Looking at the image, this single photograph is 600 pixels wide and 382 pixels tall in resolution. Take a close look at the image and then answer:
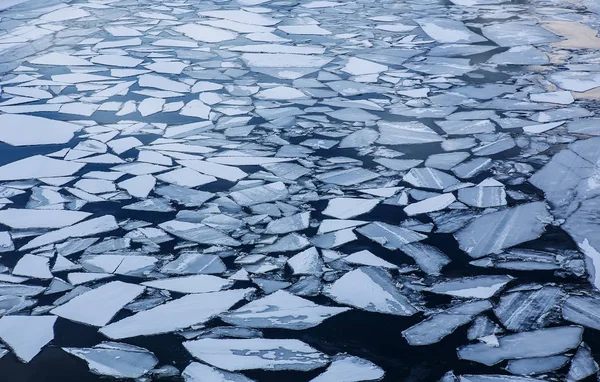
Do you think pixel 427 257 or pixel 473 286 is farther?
pixel 427 257

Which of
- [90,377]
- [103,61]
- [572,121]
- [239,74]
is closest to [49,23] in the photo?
[103,61]

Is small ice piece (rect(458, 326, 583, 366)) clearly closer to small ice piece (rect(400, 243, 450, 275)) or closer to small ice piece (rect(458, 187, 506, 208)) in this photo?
small ice piece (rect(400, 243, 450, 275))

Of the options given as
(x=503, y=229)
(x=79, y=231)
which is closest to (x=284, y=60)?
(x=79, y=231)

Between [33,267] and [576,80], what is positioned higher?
[33,267]


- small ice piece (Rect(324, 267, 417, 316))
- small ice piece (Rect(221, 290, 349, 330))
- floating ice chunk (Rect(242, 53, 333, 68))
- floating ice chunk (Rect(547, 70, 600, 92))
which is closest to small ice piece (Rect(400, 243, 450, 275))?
small ice piece (Rect(324, 267, 417, 316))

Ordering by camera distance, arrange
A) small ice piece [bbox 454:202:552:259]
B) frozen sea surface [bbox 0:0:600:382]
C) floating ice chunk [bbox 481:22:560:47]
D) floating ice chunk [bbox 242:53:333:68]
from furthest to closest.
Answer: floating ice chunk [bbox 481:22:560:47] → floating ice chunk [bbox 242:53:333:68] → small ice piece [bbox 454:202:552:259] → frozen sea surface [bbox 0:0:600:382]

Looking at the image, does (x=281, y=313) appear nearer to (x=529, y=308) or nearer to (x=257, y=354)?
(x=257, y=354)

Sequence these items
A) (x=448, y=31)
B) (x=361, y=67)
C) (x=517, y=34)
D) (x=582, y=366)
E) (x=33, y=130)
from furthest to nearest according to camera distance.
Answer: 1. (x=448, y=31)
2. (x=517, y=34)
3. (x=361, y=67)
4. (x=33, y=130)
5. (x=582, y=366)
